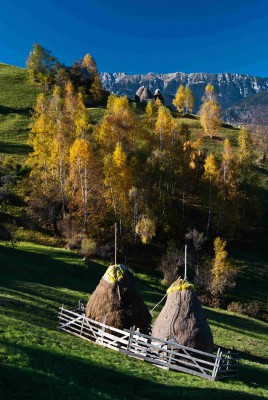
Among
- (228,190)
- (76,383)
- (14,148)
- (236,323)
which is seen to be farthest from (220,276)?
(14,148)

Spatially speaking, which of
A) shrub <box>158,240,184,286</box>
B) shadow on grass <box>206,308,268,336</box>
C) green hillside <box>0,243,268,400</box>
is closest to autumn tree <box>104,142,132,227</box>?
shrub <box>158,240,184,286</box>

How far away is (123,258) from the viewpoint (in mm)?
49688

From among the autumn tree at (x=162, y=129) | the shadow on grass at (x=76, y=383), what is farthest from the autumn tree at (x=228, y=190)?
the shadow on grass at (x=76, y=383)

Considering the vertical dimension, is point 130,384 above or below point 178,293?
below

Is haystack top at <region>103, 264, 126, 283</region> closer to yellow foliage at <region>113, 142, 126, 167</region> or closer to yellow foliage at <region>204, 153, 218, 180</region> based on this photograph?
yellow foliage at <region>113, 142, 126, 167</region>

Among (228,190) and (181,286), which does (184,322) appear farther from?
(228,190)

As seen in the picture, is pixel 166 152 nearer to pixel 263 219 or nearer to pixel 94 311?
pixel 263 219

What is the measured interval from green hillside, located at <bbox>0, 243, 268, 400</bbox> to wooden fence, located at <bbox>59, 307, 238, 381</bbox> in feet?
1.88

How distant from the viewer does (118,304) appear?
21250 mm

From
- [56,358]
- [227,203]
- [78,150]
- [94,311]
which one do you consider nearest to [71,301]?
[94,311]

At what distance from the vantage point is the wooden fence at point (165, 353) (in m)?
17.6

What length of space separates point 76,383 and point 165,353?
7173 mm

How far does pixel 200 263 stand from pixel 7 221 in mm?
28895

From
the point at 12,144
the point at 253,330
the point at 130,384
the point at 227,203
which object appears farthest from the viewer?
the point at 12,144
